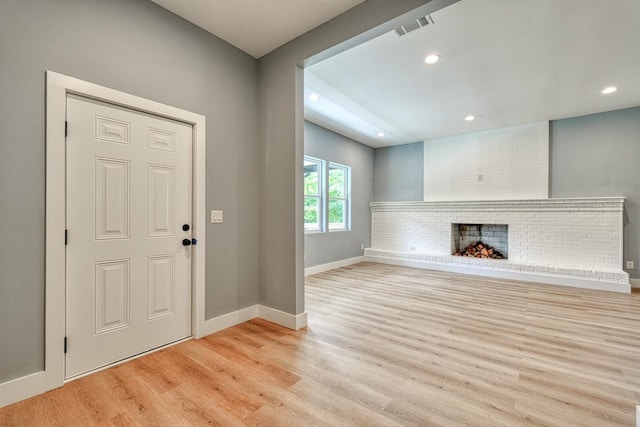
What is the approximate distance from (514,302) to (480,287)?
0.79 metres

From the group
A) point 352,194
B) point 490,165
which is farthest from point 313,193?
point 490,165

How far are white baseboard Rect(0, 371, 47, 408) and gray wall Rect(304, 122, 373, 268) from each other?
12.5ft

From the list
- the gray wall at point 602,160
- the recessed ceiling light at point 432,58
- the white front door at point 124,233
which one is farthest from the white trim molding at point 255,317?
the gray wall at point 602,160

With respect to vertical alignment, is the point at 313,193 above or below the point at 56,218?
above

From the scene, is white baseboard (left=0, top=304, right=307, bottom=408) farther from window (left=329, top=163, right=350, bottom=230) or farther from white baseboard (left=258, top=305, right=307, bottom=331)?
window (left=329, top=163, right=350, bottom=230)

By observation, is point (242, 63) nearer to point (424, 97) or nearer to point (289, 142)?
point (289, 142)

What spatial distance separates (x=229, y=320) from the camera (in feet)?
9.14

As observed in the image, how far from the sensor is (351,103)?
4.37 m

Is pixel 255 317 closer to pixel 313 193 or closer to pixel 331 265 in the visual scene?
pixel 331 265

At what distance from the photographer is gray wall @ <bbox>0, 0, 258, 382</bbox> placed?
1.64 meters

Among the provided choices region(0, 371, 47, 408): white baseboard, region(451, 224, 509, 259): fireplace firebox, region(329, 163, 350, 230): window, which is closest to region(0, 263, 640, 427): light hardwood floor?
region(0, 371, 47, 408): white baseboard

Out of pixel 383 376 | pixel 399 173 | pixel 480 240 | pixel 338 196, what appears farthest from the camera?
pixel 399 173

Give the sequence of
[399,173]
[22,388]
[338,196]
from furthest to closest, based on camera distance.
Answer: [399,173] → [338,196] → [22,388]

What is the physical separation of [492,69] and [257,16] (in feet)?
9.17
